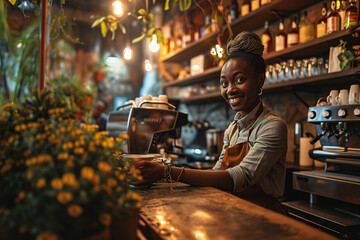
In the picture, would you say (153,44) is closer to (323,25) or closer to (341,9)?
(323,25)

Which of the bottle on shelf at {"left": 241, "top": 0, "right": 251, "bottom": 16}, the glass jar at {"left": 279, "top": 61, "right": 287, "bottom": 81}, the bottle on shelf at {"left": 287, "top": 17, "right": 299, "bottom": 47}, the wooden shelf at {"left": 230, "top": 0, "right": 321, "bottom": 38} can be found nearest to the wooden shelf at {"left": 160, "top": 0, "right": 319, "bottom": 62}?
the wooden shelf at {"left": 230, "top": 0, "right": 321, "bottom": 38}

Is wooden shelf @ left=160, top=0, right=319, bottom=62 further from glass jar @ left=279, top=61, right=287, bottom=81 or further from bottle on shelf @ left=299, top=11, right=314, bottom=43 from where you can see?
glass jar @ left=279, top=61, right=287, bottom=81

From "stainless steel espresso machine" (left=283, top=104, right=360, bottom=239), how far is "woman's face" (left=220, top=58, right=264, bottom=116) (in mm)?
844

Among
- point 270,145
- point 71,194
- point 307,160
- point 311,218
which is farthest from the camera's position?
point 307,160

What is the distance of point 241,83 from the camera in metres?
1.45

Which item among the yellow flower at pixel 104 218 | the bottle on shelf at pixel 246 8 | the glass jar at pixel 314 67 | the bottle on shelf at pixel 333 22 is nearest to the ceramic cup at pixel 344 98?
the glass jar at pixel 314 67

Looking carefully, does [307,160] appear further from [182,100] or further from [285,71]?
[182,100]

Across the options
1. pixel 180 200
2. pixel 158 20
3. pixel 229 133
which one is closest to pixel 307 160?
pixel 229 133

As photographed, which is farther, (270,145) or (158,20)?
(158,20)

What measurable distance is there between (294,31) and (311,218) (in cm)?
163

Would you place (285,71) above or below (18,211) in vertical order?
above

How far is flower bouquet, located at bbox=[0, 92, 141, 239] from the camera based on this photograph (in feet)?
1.61

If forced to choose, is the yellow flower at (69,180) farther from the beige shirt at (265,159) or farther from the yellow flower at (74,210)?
the beige shirt at (265,159)

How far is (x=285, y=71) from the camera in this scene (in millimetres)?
2717
